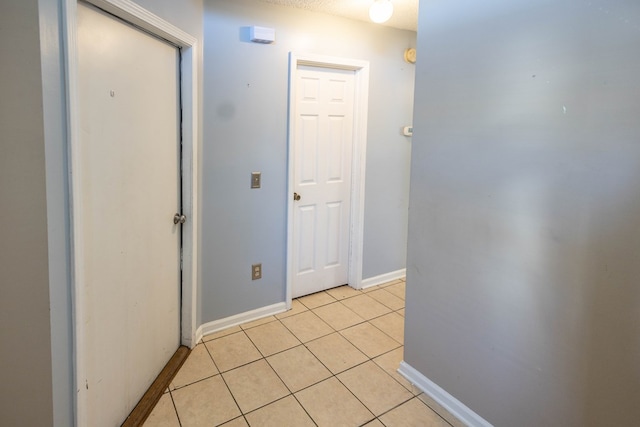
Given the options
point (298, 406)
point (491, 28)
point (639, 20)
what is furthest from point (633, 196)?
point (298, 406)

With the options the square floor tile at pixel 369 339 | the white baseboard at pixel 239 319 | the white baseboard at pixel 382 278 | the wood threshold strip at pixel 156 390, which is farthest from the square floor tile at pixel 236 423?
the white baseboard at pixel 382 278

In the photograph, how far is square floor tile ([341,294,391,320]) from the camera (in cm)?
286

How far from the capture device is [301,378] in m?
2.09

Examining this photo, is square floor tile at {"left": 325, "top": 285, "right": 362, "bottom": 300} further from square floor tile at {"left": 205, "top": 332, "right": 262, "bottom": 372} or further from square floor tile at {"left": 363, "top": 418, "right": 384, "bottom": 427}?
square floor tile at {"left": 363, "top": 418, "right": 384, "bottom": 427}

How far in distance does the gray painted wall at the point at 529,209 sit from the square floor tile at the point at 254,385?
0.82m

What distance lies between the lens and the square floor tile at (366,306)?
9.40 feet

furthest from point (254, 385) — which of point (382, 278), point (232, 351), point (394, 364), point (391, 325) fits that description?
point (382, 278)

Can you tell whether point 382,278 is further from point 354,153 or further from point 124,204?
point 124,204

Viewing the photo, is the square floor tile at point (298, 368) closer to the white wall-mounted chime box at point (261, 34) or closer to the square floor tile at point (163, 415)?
the square floor tile at point (163, 415)

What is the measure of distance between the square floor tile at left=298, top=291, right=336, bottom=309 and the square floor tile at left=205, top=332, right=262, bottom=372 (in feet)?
2.15

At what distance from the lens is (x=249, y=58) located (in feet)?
7.89

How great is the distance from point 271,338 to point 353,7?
7.66 ft

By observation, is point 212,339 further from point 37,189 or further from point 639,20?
point 639,20

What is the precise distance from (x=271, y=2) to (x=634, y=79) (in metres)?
2.05
